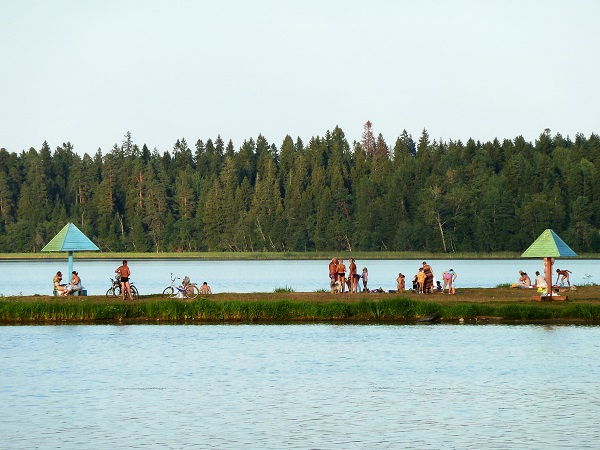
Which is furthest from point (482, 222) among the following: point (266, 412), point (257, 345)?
point (266, 412)

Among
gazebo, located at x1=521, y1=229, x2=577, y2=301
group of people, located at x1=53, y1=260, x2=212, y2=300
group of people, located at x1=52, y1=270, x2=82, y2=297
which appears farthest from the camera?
group of people, located at x1=52, y1=270, x2=82, y2=297

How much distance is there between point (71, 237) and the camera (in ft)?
169

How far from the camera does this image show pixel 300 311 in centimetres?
4503

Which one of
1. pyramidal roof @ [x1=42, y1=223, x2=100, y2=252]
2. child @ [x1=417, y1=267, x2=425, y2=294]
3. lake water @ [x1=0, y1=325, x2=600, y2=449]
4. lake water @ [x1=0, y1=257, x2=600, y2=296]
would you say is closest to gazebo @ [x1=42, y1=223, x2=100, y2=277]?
pyramidal roof @ [x1=42, y1=223, x2=100, y2=252]

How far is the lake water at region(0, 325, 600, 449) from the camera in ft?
78.5

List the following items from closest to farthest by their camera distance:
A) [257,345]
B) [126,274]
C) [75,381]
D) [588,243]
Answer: [75,381] < [257,345] < [126,274] < [588,243]

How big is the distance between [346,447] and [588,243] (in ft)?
452

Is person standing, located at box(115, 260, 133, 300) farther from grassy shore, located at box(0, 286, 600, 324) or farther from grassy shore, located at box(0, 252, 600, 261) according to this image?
grassy shore, located at box(0, 252, 600, 261)

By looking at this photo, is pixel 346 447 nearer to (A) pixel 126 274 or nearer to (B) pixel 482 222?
(A) pixel 126 274

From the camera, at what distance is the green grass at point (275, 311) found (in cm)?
4416

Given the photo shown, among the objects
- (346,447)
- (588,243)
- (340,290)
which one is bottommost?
(346,447)

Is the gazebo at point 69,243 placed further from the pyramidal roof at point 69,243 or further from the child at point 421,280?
the child at point 421,280

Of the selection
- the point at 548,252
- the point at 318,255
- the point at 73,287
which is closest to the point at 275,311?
the point at 73,287

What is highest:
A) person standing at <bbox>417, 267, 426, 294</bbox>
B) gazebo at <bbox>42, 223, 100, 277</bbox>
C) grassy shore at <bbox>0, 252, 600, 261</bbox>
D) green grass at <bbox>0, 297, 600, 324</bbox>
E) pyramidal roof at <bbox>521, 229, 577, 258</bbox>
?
grassy shore at <bbox>0, 252, 600, 261</bbox>
